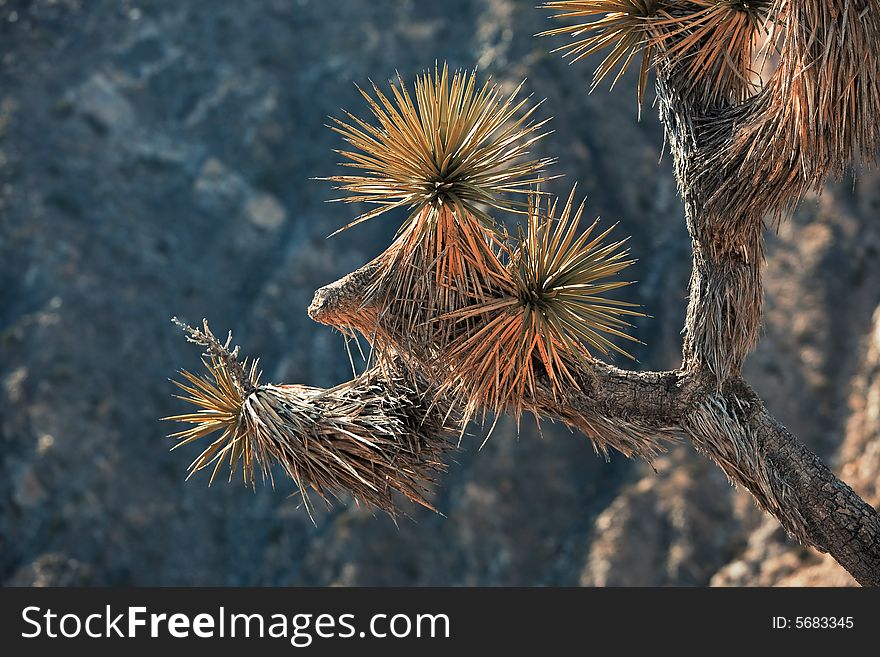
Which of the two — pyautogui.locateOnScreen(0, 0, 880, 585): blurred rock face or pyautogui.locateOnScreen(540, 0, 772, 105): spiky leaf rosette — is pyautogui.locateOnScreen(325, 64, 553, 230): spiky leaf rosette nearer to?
pyautogui.locateOnScreen(540, 0, 772, 105): spiky leaf rosette

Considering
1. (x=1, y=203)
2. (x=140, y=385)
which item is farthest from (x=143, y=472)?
(x=1, y=203)

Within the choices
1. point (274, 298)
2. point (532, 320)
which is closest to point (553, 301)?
point (532, 320)

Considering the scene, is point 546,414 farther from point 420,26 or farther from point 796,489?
point 420,26

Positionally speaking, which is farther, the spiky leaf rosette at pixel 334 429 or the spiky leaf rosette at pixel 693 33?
the spiky leaf rosette at pixel 334 429

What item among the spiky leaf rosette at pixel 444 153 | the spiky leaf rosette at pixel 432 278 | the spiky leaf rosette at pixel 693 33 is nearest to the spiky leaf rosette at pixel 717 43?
the spiky leaf rosette at pixel 693 33

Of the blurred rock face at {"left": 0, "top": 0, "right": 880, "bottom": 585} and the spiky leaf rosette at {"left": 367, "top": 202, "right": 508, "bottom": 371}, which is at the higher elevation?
the blurred rock face at {"left": 0, "top": 0, "right": 880, "bottom": 585}

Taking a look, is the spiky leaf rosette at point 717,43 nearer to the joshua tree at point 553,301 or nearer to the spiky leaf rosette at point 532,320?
the joshua tree at point 553,301

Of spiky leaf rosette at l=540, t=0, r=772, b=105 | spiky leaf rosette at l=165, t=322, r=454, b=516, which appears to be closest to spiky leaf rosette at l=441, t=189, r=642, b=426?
spiky leaf rosette at l=165, t=322, r=454, b=516
